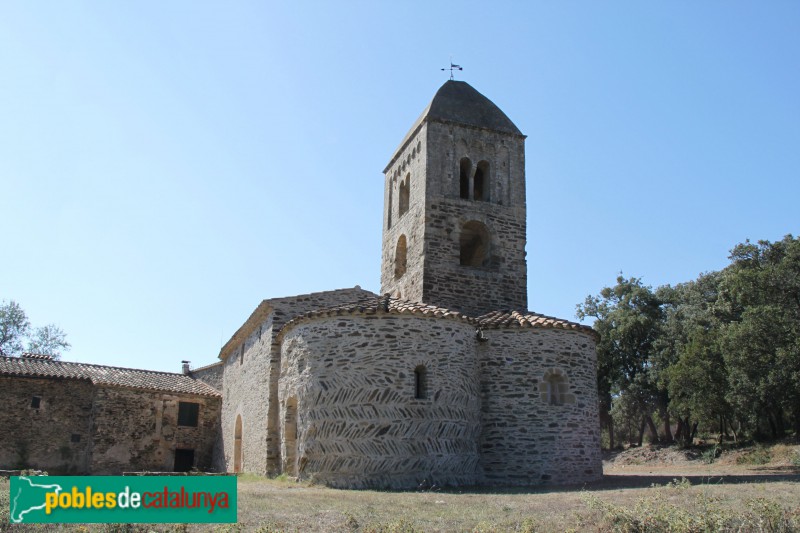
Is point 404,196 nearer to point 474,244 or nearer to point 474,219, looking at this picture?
point 474,244

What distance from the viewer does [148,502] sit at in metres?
8.04

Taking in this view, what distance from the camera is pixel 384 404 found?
16297 mm

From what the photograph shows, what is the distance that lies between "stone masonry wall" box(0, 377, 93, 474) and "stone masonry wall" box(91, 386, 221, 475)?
0.52 m

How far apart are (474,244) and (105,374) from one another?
614 inches

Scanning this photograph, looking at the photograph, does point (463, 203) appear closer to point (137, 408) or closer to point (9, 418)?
point (137, 408)

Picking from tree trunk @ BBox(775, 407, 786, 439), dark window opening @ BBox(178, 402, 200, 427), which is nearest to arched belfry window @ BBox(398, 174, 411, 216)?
dark window opening @ BBox(178, 402, 200, 427)

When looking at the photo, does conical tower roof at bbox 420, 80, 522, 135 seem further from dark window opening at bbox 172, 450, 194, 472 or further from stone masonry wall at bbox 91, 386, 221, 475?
dark window opening at bbox 172, 450, 194, 472

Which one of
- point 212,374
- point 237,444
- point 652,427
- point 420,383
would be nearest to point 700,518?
point 420,383

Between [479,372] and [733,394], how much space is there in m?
16.4

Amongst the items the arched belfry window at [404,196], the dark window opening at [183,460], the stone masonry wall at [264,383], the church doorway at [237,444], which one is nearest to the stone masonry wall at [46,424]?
the dark window opening at [183,460]

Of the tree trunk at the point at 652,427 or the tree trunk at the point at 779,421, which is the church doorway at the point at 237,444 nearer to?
the tree trunk at the point at 779,421

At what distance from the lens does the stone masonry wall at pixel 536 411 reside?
685 inches

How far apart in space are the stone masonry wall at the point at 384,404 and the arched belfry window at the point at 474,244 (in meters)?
5.44

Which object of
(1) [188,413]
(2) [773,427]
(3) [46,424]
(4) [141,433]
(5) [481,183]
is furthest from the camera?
(2) [773,427]
